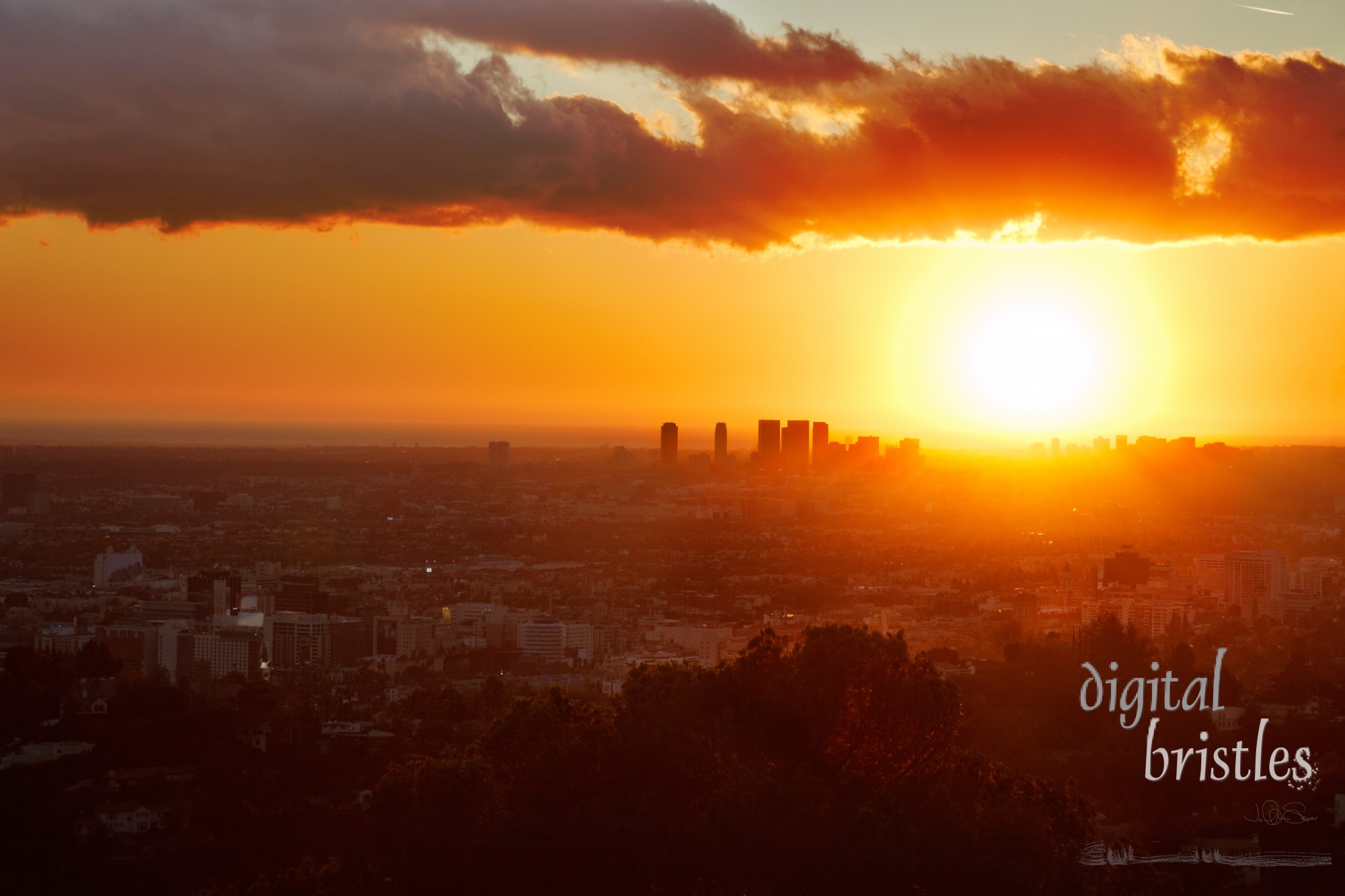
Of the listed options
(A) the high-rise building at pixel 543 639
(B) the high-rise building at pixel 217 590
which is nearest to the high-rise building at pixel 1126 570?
(A) the high-rise building at pixel 543 639

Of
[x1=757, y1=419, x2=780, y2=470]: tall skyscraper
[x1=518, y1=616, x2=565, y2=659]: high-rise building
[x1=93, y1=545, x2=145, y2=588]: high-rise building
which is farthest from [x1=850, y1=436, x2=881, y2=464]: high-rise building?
[x1=93, y1=545, x2=145, y2=588]: high-rise building

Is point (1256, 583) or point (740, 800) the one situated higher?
point (740, 800)

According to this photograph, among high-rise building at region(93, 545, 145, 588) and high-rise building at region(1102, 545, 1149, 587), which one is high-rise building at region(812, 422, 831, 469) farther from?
high-rise building at region(93, 545, 145, 588)

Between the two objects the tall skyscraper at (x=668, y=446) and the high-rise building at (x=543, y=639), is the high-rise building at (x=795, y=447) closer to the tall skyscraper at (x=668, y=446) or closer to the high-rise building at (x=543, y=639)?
the tall skyscraper at (x=668, y=446)

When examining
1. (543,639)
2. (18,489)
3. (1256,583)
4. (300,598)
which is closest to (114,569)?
(300,598)

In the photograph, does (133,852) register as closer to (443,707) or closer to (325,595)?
(443,707)

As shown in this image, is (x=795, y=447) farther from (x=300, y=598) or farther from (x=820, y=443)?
(x=300, y=598)
